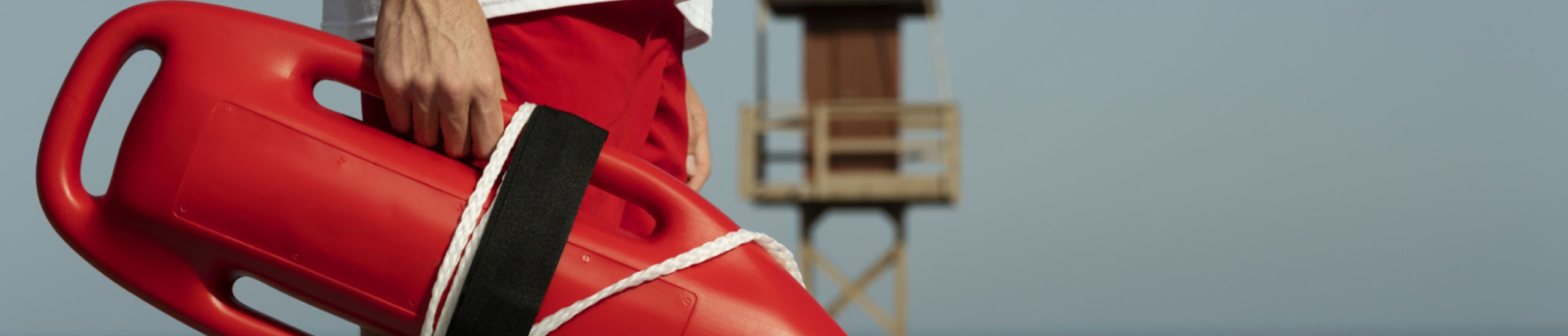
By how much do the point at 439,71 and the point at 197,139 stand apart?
199mm

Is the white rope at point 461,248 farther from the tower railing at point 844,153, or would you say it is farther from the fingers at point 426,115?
the tower railing at point 844,153

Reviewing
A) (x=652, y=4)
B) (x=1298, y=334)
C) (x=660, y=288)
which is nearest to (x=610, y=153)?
(x=660, y=288)

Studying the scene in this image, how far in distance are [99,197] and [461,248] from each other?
33 cm

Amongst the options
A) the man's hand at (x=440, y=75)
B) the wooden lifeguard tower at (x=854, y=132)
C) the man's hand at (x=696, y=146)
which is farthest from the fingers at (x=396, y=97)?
the wooden lifeguard tower at (x=854, y=132)

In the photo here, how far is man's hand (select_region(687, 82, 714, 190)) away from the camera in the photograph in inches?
68.6

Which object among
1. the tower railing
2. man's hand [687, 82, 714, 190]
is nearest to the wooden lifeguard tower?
the tower railing

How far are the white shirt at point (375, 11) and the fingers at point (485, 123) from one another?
0.45ft

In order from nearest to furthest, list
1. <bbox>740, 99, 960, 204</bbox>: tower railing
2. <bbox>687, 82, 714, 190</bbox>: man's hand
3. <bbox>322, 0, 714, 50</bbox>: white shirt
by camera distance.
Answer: <bbox>322, 0, 714, 50</bbox>: white shirt
<bbox>687, 82, 714, 190</bbox>: man's hand
<bbox>740, 99, 960, 204</bbox>: tower railing

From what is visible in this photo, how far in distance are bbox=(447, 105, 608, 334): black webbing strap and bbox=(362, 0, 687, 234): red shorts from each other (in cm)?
7

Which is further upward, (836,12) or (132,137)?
(836,12)

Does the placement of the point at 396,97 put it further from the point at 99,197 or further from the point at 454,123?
the point at 99,197

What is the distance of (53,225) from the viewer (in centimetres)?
103

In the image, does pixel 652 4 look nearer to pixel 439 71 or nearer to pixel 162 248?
pixel 439 71

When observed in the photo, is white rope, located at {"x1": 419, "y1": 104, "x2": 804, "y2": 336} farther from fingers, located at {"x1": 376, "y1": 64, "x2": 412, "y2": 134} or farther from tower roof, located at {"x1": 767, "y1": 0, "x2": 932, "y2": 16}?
tower roof, located at {"x1": 767, "y1": 0, "x2": 932, "y2": 16}
